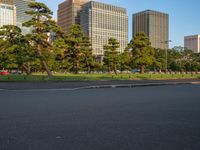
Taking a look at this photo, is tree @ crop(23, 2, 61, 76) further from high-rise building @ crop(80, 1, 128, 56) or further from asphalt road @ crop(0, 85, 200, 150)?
high-rise building @ crop(80, 1, 128, 56)

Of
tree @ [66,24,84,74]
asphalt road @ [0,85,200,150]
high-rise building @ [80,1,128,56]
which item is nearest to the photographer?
asphalt road @ [0,85,200,150]

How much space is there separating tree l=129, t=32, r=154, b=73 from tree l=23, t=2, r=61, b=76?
20260mm

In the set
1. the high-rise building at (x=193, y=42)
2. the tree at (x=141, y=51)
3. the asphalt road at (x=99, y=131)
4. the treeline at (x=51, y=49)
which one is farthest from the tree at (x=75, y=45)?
the high-rise building at (x=193, y=42)

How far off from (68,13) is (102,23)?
23.3m

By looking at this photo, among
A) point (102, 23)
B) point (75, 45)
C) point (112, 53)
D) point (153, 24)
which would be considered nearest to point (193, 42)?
point (153, 24)

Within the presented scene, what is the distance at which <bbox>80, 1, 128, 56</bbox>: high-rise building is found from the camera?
140 m

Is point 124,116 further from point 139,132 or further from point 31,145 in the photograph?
point 31,145

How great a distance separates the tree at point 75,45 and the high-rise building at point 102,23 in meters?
95.8

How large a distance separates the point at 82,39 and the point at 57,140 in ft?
126

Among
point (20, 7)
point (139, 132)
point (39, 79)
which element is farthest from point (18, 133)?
point (20, 7)

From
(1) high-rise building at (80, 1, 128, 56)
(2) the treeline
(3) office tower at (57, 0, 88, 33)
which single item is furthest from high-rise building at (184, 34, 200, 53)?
(2) the treeline

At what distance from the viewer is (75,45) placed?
39500mm

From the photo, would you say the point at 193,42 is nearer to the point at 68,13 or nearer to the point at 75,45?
the point at 68,13

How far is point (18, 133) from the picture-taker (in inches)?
203
